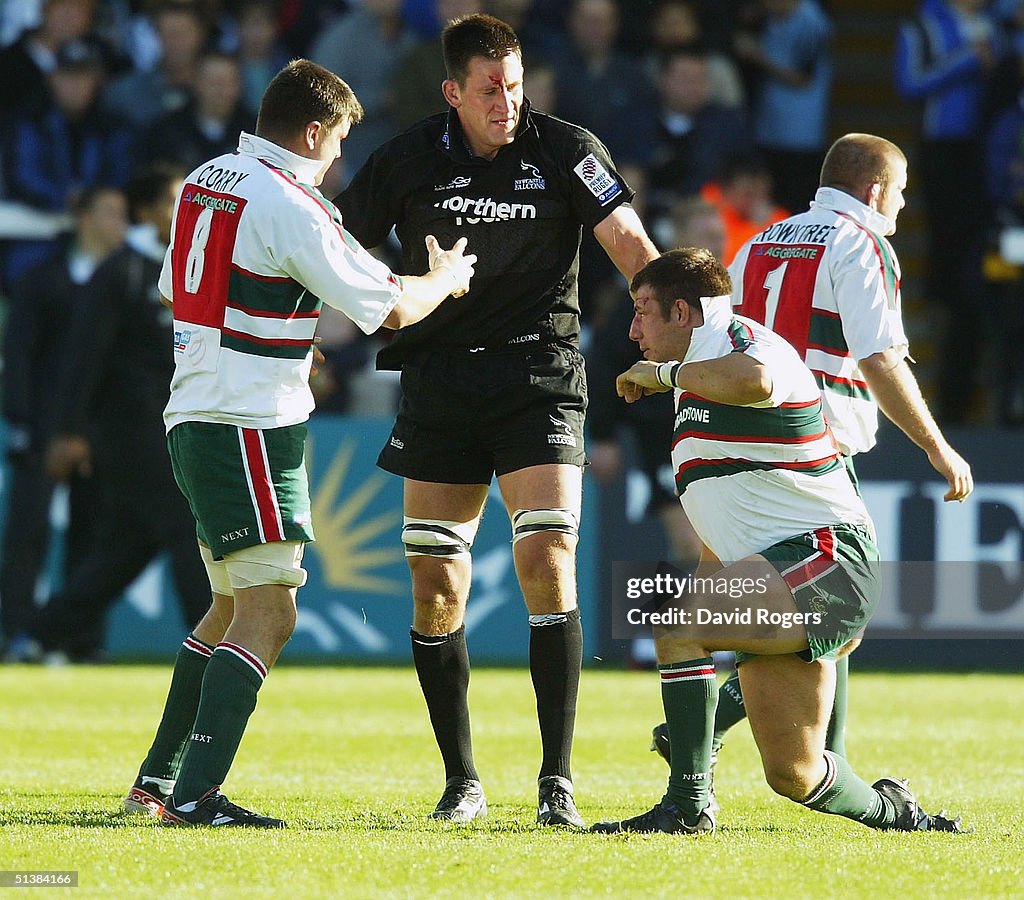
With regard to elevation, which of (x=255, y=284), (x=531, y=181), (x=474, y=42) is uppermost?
(x=474, y=42)

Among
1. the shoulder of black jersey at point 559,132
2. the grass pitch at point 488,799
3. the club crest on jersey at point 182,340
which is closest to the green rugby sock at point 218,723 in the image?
the grass pitch at point 488,799

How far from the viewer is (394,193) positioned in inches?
236

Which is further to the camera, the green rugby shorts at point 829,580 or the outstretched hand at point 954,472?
the outstretched hand at point 954,472

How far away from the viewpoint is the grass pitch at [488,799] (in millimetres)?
4465

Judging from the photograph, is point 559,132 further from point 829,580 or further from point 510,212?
point 829,580

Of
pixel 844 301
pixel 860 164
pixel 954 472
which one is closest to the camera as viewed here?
pixel 954 472

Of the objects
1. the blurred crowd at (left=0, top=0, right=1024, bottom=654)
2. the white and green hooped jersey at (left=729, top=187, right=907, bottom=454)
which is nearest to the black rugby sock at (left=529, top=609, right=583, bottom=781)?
the white and green hooped jersey at (left=729, top=187, right=907, bottom=454)

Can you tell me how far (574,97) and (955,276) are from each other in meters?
3.38

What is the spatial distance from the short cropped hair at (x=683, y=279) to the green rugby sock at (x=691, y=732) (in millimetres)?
1098

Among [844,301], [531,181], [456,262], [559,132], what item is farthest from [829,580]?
[559,132]

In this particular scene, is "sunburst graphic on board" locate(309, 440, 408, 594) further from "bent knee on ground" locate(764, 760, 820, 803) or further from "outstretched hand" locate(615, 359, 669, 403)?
"bent knee on ground" locate(764, 760, 820, 803)

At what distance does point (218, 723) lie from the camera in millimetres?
5176

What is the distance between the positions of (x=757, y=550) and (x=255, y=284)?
172 centimetres
